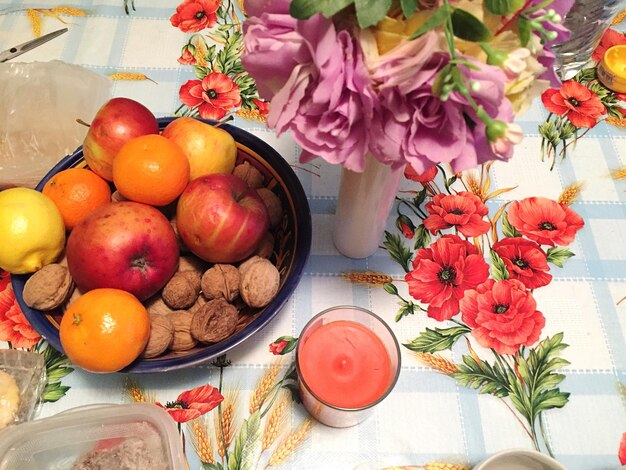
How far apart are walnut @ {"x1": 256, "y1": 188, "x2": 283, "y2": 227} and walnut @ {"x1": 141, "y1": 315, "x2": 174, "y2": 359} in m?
0.18

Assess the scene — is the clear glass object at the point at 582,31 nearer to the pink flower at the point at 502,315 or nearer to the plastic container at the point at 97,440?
the pink flower at the point at 502,315

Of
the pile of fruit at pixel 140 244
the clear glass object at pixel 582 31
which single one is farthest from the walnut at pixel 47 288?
the clear glass object at pixel 582 31

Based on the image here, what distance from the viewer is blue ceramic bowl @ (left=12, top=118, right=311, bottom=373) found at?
56cm

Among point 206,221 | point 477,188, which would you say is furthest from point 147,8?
point 477,188

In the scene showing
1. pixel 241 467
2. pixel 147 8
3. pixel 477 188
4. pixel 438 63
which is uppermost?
pixel 438 63

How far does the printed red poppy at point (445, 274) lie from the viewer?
67cm

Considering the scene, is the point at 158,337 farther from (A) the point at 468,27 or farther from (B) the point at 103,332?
(A) the point at 468,27

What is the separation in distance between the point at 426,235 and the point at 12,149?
0.62 m

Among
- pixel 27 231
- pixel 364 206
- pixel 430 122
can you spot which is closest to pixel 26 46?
pixel 27 231

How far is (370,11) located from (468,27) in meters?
0.07

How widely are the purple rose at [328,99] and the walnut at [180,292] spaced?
25 centimetres

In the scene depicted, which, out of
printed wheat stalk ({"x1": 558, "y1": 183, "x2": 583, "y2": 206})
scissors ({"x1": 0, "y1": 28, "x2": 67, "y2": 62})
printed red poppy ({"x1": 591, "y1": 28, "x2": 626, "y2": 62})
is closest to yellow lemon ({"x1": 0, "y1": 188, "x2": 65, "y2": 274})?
scissors ({"x1": 0, "y1": 28, "x2": 67, "y2": 62})

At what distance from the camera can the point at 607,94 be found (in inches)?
34.3

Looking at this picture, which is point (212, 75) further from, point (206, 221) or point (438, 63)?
point (438, 63)
